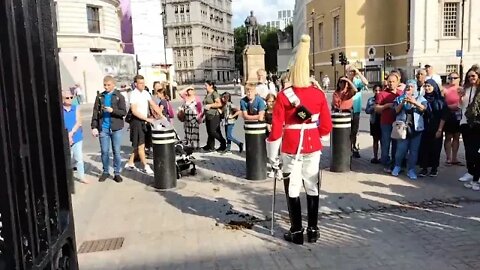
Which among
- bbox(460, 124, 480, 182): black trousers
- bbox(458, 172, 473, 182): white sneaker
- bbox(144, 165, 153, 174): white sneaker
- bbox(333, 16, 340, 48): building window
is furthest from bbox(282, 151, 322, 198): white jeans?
bbox(333, 16, 340, 48): building window

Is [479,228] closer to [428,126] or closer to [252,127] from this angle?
[428,126]

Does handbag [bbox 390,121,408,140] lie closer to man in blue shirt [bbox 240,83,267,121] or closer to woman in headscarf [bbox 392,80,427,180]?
woman in headscarf [bbox 392,80,427,180]

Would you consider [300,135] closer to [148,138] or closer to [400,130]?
[400,130]

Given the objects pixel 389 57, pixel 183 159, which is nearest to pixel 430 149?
pixel 183 159

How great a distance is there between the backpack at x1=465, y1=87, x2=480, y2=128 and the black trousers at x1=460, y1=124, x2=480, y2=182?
197 millimetres

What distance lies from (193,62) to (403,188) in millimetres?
115001

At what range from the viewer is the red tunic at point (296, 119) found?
523cm

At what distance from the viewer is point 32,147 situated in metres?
1.67

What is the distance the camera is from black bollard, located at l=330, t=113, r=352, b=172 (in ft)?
29.5

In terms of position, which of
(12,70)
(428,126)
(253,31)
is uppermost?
(253,31)

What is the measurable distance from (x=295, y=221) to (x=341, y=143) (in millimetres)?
3925

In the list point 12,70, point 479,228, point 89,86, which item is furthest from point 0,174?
point 89,86

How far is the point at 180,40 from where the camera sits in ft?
394

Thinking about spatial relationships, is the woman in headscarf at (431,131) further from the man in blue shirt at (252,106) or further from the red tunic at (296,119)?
the red tunic at (296,119)
